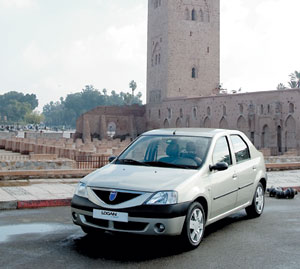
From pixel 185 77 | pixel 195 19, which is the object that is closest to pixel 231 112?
pixel 185 77

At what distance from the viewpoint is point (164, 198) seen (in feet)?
16.2

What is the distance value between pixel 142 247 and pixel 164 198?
0.68m

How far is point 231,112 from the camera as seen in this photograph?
47.7 metres

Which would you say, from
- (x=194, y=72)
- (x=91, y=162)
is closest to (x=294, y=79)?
(x=194, y=72)

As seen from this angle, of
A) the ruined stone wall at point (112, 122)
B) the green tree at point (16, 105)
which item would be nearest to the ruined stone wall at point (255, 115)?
the ruined stone wall at point (112, 122)

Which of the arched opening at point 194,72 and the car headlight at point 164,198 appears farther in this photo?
the arched opening at point 194,72

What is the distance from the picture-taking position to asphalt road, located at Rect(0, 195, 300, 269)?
179 inches

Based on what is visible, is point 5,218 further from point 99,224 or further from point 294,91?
point 294,91

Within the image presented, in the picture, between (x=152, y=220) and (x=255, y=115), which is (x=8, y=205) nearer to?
(x=152, y=220)

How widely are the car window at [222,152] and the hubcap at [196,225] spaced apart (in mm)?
894

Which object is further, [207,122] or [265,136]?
[207,122]

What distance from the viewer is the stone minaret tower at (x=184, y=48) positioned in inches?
2304

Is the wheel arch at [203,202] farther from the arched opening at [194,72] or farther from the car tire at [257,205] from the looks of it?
the arched opening at [194,72]

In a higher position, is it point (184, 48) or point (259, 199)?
point (184, 48)
